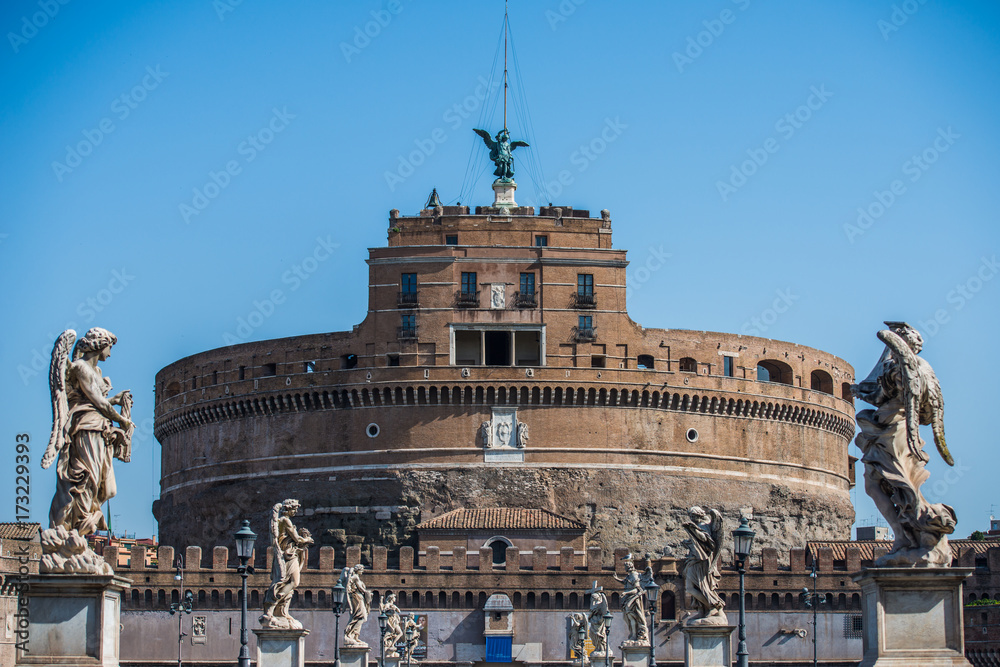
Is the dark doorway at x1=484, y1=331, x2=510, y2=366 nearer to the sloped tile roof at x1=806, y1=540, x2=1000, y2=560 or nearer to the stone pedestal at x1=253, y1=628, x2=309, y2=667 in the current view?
the sloped tile roof at x1=806, y1=540, x2=1000, y2=560

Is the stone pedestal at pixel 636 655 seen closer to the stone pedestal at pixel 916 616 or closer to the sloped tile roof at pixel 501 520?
the stone pedestal at pixel 916 616

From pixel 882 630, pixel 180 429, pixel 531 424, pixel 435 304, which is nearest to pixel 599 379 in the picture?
pixel 531 424

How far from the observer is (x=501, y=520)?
Answer: 71188mm

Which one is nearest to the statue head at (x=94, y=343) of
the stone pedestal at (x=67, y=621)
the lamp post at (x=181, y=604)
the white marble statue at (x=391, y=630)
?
the stone pedestal at (x=67, y=621)

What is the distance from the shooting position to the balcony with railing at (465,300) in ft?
246

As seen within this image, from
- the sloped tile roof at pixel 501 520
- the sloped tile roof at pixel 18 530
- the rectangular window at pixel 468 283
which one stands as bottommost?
the sloped tile roof at pixel 18 530

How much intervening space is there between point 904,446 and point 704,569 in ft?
24.1

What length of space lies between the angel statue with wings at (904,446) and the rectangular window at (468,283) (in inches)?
2414

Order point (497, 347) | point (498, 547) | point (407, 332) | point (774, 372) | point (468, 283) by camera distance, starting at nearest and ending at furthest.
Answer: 1. point (498, 547)
2. point (407, 332)
3. point (468, 283)
4. point (497, 347)
5. point (774, 372)

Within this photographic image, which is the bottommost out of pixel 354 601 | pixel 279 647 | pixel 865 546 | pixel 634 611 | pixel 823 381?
pixel 279 647

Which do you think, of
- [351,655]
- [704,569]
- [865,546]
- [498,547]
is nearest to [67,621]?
[704,569]

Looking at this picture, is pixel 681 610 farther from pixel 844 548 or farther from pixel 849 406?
pixel 849 406

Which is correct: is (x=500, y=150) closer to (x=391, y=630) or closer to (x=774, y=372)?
(x=774, y=372)

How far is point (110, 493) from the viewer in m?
13.9
